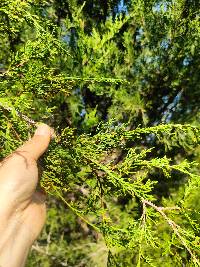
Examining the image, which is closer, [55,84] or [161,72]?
[55,84]

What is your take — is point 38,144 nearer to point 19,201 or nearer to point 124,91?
point 19,201

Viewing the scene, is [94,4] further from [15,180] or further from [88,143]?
[15,180]

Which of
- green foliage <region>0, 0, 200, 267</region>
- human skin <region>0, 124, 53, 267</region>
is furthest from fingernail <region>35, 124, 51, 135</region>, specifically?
green foliage <region>0, 0, 200, 267</region>

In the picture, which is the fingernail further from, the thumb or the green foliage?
the green foliage

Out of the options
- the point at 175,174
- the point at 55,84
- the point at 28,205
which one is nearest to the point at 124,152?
the point at 175,174

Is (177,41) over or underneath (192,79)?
over

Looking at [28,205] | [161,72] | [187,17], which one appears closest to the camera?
[28,205]

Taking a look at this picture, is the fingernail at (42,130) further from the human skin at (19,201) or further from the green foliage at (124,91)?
the green foliage at (124,91)
